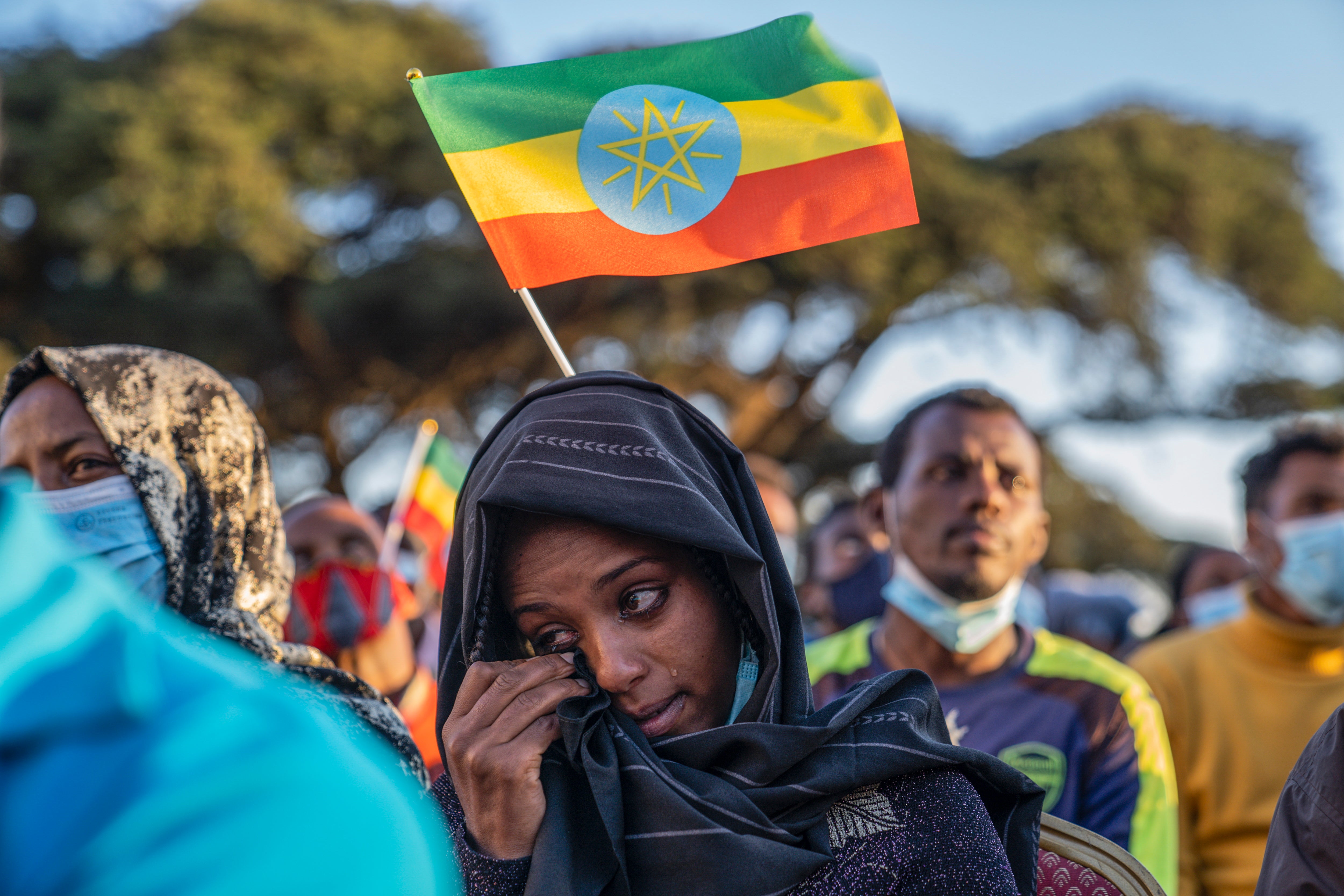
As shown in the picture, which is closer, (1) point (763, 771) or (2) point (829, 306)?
(1) point (763, 771)

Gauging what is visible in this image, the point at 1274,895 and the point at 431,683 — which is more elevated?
the point at 1274,895

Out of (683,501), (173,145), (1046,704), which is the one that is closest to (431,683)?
(1046,704)

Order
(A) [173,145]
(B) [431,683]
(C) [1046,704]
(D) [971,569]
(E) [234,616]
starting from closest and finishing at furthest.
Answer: (E) [234,616] < (C) [1046,704] < (D) [971,569] < (B) [431,683] < (A) [173,145]

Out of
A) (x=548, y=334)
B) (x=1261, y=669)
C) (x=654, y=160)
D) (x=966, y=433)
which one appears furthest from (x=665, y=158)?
(x=1261, y=669)

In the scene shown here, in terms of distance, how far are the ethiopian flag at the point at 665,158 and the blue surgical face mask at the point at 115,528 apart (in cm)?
103

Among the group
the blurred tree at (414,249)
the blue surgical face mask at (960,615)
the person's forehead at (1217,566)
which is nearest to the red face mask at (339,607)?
the blue surgical face mask at (960,615)

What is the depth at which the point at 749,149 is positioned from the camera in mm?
2652

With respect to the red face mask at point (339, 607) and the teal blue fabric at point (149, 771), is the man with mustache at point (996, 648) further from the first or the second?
the teal blue fabric at point (149, 771)

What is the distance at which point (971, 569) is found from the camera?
3.60 metres

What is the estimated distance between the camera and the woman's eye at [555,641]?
2006 millimetres

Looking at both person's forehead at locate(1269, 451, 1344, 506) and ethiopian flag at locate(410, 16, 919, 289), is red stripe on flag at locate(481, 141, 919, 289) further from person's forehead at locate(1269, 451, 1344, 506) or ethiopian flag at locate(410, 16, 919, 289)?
person's forehead at locate(1269, 451, 1344, 506)

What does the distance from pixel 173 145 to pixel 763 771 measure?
13.6 meters

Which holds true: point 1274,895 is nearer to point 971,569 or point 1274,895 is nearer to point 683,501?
point 683,501

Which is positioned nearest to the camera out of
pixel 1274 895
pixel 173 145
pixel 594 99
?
pixel 1274 895
